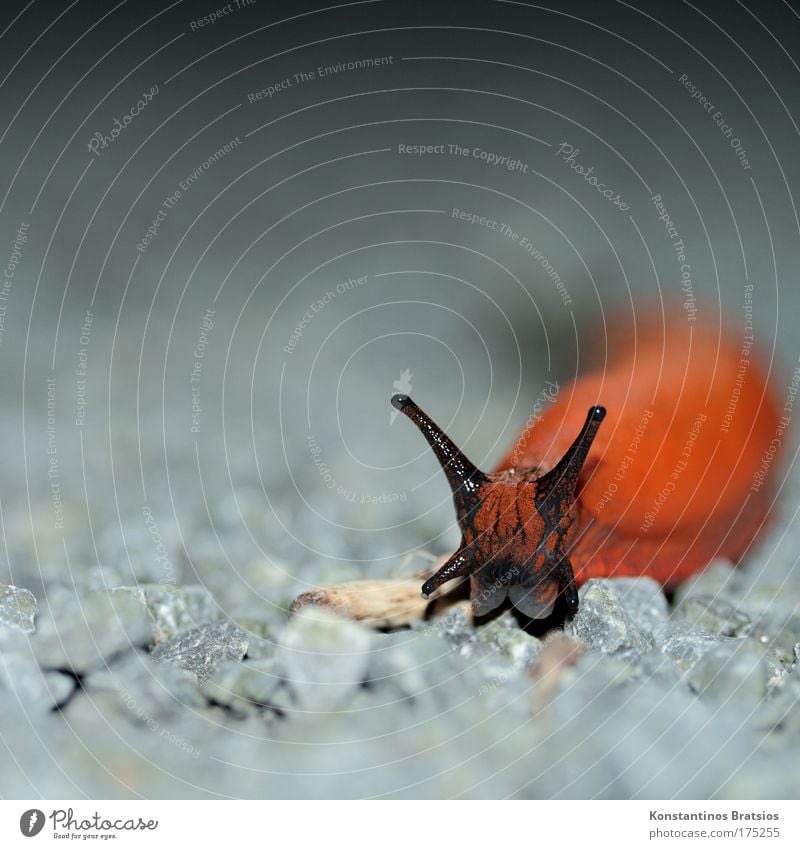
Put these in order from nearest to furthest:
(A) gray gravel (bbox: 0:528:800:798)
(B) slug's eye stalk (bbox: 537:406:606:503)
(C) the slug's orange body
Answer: (A) gray gravel (bbox: 0:528:800:798) < (B) slug's eye stalk (bbox: 537:406:606:503) < (C) the slug's orange body

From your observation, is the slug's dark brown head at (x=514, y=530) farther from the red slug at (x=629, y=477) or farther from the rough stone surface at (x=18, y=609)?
the rough stone surface at (x=18, y=609)

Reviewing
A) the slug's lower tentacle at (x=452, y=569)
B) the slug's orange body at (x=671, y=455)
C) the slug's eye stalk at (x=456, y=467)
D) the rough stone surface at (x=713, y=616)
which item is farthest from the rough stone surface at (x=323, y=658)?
the rough stone surface at (x=713, y=616)

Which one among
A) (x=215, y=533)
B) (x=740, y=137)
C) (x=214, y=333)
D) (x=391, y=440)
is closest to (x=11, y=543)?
(x=215, y=533)

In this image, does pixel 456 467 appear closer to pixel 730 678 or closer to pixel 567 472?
pixel 567 472

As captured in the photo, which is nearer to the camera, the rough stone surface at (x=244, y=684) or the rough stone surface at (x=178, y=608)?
the rough stone surface at (x=244, y=684)

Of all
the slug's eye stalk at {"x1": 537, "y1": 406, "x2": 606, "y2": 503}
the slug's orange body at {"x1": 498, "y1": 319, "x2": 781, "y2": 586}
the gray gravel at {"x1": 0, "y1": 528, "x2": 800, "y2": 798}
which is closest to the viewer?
the gray gravel at {"x1": 0, "y1": 528, "x2": 800, "y2": 798}

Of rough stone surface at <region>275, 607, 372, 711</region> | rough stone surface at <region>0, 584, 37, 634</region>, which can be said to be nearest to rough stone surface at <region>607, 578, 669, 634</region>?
rough stone surface at <region>275, 607, 372, 711</region>

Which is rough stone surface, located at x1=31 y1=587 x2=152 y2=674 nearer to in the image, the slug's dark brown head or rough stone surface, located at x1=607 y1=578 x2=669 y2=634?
the slug's dark brown head

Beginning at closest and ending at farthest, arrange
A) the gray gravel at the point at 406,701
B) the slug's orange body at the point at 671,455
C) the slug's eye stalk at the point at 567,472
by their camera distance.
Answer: the gray gravel at the point at 406,701, the slug's eye stalk at the point at 567,472, the slug's orange body at the point at 671,455
